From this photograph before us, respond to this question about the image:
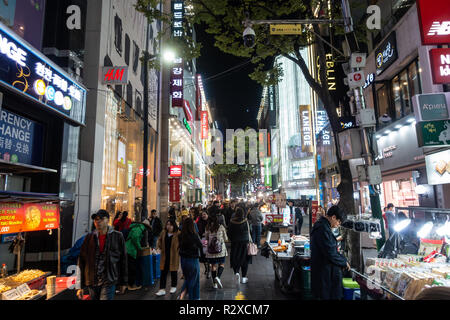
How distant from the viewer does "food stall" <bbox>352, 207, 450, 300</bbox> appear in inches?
167

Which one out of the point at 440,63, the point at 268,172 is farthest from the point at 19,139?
the point at 268,172

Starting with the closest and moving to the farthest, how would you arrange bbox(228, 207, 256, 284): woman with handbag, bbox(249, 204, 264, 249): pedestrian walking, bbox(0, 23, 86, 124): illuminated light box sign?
bbox(0, 23, 86, 124): illuminated light box sign
bbox(228, 207, 256, 284): woman with handbag
bbox(249, 204, 264, 249): pedestrian walking

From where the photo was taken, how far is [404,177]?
1454cm

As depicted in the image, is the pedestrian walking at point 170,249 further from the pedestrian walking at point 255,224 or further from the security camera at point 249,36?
the pedestrian walking at point 255,224

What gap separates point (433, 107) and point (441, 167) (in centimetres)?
215

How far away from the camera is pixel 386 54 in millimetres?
15469

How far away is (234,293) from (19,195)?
519 cm

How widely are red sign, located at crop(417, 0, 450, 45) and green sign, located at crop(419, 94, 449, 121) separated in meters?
2.93

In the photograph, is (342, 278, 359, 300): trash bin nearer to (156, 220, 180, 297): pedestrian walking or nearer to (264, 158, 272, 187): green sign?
(156, 220, 180, 297): pedestrian walking

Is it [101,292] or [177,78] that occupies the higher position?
[177,78]

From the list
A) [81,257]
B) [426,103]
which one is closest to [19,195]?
[81,257]

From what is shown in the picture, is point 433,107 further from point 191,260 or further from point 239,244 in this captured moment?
point 191,260

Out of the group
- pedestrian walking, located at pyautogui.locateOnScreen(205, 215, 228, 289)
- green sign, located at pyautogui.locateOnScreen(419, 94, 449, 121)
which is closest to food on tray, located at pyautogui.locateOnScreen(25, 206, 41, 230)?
pedestrian walking, located at pyautogui.locateOnScreen(205, 215, 228, 289)
